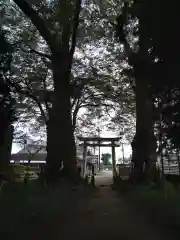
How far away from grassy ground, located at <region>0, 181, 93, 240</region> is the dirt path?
0.99 feet

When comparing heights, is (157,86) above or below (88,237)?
above

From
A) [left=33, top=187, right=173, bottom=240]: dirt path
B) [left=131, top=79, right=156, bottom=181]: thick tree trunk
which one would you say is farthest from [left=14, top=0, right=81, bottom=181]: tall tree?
[left=33, top=187, right=173, bottom=240]: dirt path

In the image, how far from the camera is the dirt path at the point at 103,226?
6.79 meters

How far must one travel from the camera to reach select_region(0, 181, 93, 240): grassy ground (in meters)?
6.29

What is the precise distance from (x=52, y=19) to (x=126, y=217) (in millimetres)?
7931

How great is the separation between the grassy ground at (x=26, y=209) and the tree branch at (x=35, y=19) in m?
6.87

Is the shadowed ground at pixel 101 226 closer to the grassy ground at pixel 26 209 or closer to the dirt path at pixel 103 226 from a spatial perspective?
the dirt path at pixel 103 226

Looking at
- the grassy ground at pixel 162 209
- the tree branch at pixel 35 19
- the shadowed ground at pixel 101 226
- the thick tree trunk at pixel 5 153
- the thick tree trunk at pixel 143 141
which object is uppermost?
the tree branch at pixel 35 19

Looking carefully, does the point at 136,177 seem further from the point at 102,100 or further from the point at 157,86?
the point at 102,100

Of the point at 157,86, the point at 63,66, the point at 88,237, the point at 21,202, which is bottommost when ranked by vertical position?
the point at 88,237

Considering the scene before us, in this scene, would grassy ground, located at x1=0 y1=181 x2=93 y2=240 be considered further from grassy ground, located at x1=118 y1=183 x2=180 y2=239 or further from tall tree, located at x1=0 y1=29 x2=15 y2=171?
grassy ground, located at x1=118 y1=183 x2=180 y2=239

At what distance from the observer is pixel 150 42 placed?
7590mm

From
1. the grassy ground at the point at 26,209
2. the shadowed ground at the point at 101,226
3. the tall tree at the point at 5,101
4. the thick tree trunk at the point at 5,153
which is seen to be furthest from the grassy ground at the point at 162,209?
the tall tree at the point at 5,101

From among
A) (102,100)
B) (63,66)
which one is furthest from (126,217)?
(102,100)
